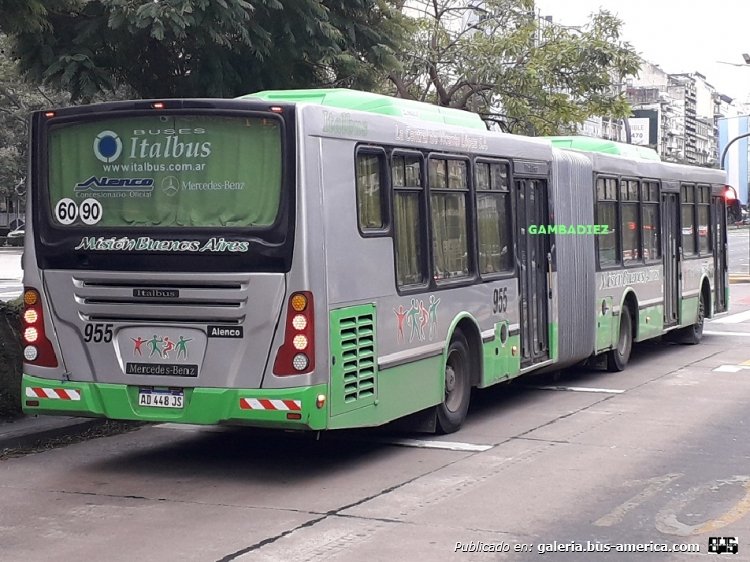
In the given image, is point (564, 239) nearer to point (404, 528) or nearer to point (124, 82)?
point (124, 82)

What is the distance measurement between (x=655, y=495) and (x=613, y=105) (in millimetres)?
15597

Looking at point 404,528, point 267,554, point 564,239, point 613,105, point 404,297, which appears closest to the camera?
point 267,554

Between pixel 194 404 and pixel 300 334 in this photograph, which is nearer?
pixel 300 334

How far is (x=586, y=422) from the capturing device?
476 inches

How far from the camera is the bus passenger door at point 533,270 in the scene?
13.1 metres

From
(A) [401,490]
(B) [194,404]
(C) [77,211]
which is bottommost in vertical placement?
(A) [401,490]

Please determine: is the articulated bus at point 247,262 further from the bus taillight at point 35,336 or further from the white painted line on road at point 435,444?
the white painted line on road at point 435,444

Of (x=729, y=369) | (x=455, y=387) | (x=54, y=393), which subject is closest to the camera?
(x=54, y=393)

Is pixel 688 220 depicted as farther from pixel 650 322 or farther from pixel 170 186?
pixel 170 186

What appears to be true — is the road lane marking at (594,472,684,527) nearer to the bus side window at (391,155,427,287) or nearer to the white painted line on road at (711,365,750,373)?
the bus side window at (391,155,427,287)

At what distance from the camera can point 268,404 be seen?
890 centimetres

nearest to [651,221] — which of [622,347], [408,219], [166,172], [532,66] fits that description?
[622,347]

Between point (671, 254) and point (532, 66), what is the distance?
539cm

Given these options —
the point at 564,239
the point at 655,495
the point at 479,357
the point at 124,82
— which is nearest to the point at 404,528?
the point at 655,495
